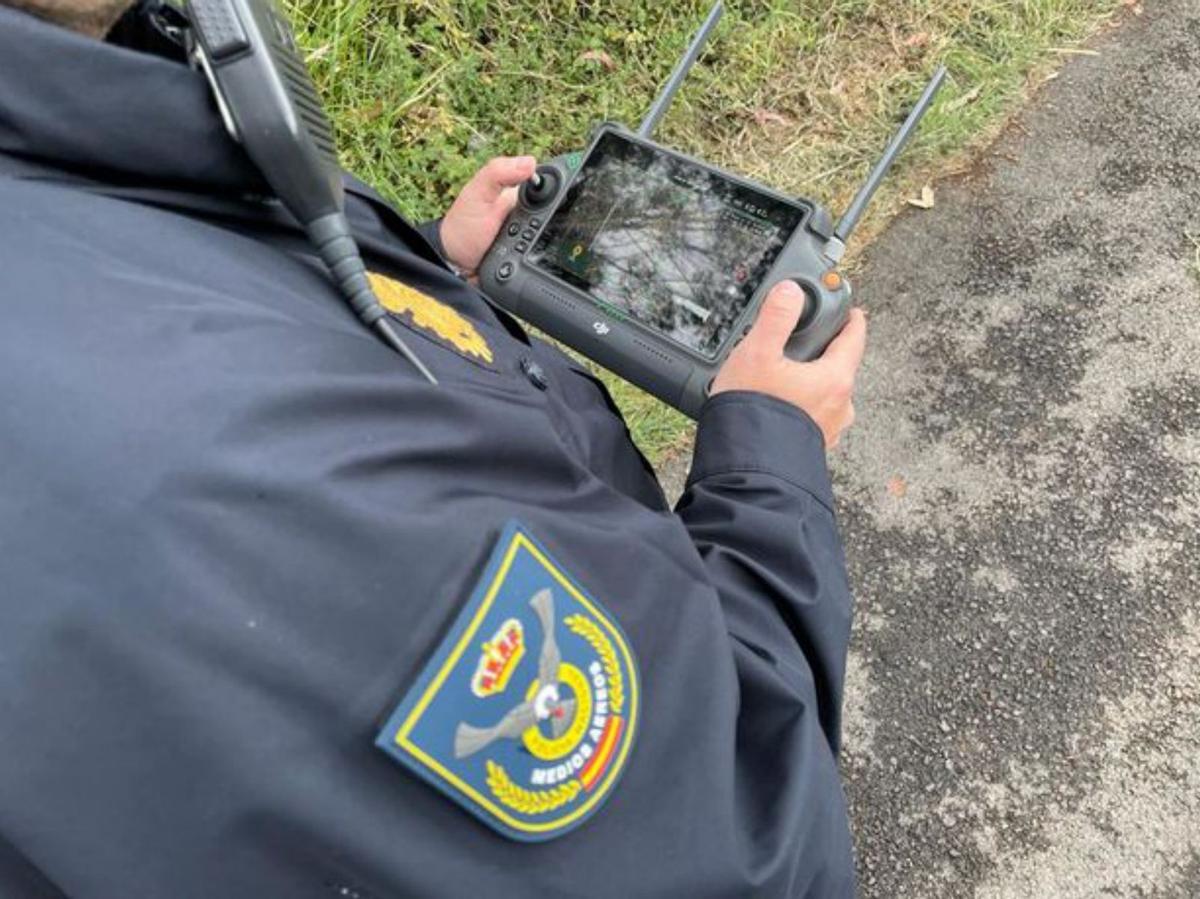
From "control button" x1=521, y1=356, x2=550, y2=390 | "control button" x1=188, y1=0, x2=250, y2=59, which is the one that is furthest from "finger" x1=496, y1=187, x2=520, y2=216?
"control button" x1=188, y1=0, x2=250, y2=59

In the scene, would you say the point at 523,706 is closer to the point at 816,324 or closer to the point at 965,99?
the point at 816,324

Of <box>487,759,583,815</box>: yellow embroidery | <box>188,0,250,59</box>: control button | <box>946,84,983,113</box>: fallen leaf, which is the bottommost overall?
<box>487,759,583,815</box>: yellow embroidery

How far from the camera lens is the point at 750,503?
1144 mm

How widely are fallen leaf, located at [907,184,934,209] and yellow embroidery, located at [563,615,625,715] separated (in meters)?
2.21

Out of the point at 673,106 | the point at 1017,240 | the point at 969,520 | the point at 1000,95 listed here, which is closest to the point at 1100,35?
the point at 1000,95

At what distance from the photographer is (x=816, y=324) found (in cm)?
132

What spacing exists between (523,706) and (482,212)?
3.53 ft

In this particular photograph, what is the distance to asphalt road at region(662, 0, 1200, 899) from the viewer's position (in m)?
1.96

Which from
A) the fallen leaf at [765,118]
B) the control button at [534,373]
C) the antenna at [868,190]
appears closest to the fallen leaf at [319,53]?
the fallen leaf at [765,118]

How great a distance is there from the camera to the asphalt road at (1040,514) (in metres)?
1.96

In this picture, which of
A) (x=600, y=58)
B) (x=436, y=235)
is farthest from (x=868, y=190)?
(x=600, y=58)

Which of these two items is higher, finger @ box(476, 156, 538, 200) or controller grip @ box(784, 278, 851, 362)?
controller grip @ box(784, 278, 851, 362)

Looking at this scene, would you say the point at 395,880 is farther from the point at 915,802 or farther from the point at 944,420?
the point at 944,420

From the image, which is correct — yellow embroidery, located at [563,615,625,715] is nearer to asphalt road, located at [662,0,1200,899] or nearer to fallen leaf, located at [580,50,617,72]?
asphalt road, located at [662,0,1200,899]
